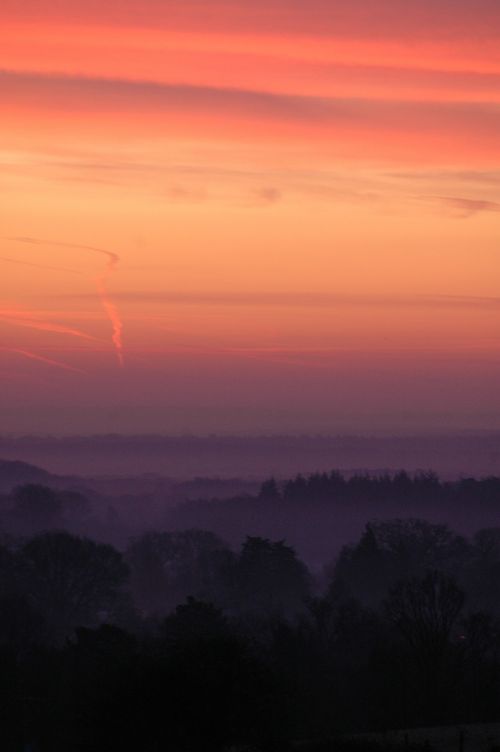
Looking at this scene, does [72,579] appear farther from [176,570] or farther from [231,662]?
[231,662]

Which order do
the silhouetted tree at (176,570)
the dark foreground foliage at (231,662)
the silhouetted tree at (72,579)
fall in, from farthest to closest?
the silhouetted tree at (176,570)
the silhouetted tree at (72,579)
the dark foreground foliage at (231,662)

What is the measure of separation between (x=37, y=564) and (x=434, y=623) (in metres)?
50.2

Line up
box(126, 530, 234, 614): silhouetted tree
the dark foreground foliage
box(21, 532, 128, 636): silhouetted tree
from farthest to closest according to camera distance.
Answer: box(126, 530, 234, 614): silhouetted tree → box(21, 532, 128, 636): silhouetted tree → the dark foreground foliage

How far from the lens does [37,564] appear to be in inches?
5074

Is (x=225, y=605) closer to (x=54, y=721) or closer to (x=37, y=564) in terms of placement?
(x=37, y=564)

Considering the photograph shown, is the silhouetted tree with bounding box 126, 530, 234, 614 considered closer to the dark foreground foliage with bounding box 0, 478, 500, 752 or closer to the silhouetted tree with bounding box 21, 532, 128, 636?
the dark foreground foliage with bounding box 0, 478, 500, 752

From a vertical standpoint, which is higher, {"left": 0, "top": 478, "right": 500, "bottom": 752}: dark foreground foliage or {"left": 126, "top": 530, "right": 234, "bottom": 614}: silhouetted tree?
{"left": 126, "top": 530, "right": 234, "bottom": 614}: silhouetted tree

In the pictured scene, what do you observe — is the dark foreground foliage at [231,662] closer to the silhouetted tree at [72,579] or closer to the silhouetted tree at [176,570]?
the silhouetted tree at [72,579]

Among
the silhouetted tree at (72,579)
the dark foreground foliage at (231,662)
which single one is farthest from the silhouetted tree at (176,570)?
the silhouetted tree at (72,579)

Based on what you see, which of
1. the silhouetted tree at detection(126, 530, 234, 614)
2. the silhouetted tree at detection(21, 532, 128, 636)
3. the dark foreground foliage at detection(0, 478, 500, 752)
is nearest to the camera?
the dark foreground foliage at detection(0, 478, 500, 752)

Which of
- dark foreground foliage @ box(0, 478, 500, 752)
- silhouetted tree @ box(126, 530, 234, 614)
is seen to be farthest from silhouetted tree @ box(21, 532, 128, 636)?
silhouetted tree @ box(126, 530, 234, 614)

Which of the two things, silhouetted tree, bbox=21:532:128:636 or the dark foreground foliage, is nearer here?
the dark foreground foliage

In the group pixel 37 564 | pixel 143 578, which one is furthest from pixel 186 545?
pixel 37 564

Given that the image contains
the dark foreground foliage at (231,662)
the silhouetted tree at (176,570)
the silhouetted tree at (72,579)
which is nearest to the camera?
the dark foreground foliage at (231,662)
